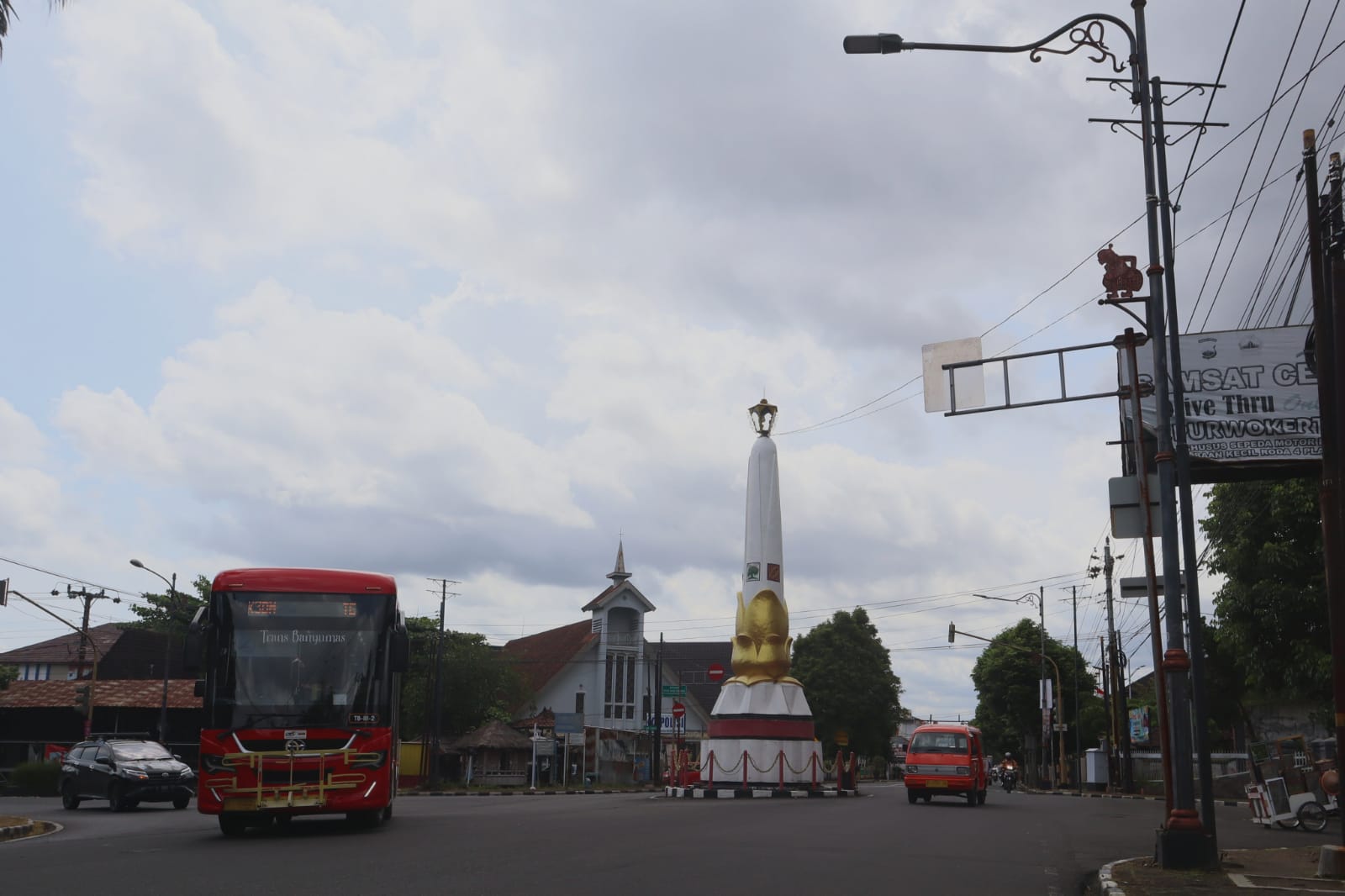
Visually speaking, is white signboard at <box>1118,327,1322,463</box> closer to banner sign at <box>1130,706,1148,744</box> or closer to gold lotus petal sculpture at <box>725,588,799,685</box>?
gold lotus petal sculpture at <box>725,588,799,685</box>

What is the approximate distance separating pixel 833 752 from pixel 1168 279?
59126 millimetres

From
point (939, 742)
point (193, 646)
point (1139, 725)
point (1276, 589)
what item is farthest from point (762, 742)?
point (1139, 725)

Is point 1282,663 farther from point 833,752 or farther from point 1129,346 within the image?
point 833,752

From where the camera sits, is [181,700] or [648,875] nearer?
[648,875]

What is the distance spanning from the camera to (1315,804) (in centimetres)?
2012

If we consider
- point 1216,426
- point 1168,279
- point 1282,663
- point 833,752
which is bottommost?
point 833,752

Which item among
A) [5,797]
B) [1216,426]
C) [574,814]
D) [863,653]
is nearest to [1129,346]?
[1216,426]

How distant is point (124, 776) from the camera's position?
81.4 feet

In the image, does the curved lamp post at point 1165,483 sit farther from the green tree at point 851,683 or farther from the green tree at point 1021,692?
the green tree at point 1021,692

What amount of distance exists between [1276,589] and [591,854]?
60.0 ft

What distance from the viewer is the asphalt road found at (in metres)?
9.97

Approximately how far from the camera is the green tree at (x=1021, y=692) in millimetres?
74938

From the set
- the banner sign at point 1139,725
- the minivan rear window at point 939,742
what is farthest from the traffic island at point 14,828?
the banner sign at point 1139,725

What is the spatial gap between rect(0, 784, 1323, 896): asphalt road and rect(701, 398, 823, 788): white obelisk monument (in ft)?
43.7
